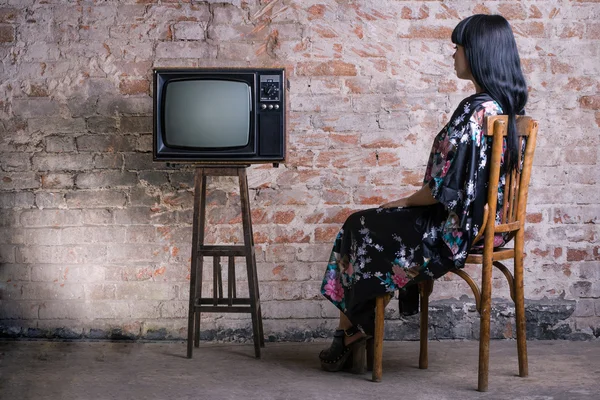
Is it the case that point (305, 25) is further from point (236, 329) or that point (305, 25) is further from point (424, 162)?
point (236, 329)

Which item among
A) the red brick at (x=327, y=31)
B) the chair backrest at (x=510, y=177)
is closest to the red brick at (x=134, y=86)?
the red brick at (x=327, y=31)

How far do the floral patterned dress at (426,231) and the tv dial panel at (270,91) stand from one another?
587 mm

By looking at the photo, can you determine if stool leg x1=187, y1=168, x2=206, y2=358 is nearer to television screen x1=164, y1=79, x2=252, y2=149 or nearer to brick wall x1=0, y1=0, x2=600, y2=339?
television screen x1=164, y1=79, x2=252, y2=149

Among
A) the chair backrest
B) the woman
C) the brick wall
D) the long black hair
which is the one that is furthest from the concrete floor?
the long black hair

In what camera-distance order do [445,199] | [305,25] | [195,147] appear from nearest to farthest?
[445,199]
[195,147]
[305,25]

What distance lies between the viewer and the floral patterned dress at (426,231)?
98.9 inches

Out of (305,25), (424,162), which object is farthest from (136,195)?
(424,162)

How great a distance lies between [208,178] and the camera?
11.4 ft

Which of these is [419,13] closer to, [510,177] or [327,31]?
[327,31]

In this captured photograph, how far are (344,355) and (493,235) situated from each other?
2.47 ft

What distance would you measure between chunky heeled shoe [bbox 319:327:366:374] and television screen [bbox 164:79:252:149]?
86 centimetres

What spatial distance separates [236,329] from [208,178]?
0.72 metres

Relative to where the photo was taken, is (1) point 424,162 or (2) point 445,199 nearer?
(2) point 445,199

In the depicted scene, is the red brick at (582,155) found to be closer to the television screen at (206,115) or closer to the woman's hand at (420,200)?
the woman's hand at (420,200)
